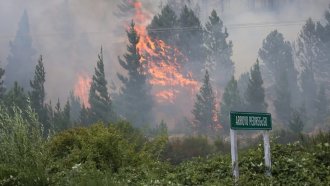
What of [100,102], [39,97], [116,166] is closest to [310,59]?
[100,102]

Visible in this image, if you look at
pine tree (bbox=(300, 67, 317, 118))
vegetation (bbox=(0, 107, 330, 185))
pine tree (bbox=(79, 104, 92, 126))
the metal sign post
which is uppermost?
pine tree (bbox=(300, 67, 317, 118))

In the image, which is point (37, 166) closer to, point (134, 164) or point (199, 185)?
point (199, 185)

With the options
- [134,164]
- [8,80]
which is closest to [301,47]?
[8,80]

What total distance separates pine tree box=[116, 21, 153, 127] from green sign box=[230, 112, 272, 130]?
2648 inches

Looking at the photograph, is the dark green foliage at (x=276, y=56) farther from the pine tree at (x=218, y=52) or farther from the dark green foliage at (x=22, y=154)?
the dark green foliage at (x=22, y=154)

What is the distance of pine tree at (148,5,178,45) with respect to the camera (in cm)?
8925

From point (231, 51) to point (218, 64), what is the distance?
169 inches

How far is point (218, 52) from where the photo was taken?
299ft

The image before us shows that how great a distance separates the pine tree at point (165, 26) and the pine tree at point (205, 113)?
16.9 metres

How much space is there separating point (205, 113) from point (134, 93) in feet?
45.3

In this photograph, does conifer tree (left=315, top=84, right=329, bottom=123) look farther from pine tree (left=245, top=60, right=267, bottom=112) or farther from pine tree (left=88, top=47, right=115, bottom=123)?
pine tree (left=88, top=47, right=115, bottom=123)

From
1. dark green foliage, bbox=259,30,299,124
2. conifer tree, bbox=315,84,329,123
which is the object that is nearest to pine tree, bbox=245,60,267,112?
dark green foliage, bbox=259,30,299,124

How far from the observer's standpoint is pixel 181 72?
89500mm

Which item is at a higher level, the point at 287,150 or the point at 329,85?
the point at 329,85
